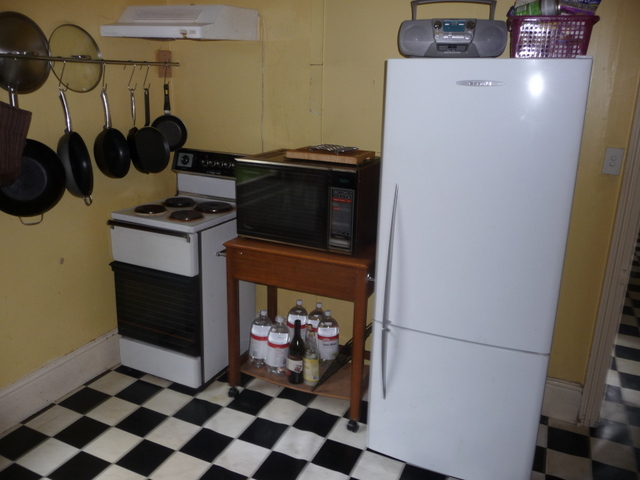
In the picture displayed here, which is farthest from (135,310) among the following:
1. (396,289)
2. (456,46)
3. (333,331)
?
(456,46)

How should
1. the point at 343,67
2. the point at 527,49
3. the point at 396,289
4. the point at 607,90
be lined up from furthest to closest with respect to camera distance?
the point at 343,67 < the point at 607,90 < the point at 396,289 < the point at 527,49

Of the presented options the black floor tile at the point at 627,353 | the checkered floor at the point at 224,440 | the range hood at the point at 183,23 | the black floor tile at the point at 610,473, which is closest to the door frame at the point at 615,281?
the checkered floor at the point at 224,440

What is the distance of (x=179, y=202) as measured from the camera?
9.09 ft

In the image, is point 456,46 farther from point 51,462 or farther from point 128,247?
point 51,462

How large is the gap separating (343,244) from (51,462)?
142cm

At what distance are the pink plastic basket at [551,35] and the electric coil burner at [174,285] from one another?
147cm

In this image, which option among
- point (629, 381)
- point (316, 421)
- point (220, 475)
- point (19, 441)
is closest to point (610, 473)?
point (629, 381)

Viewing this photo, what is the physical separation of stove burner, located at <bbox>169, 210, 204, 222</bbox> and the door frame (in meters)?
1.78

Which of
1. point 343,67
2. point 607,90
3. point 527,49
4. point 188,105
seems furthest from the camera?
point 188,105

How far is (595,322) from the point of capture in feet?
7.66

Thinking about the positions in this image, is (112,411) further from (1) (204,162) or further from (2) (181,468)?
(1) (204,162)

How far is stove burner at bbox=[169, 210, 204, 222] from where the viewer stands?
2.47 meters

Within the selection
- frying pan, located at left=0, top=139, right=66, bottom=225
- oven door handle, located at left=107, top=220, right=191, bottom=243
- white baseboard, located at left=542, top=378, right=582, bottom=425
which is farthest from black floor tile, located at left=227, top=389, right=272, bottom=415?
white baseboard, located at left=542, top=378, right=582, bottom=425

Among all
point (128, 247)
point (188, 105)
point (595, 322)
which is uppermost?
point (188, 105)
